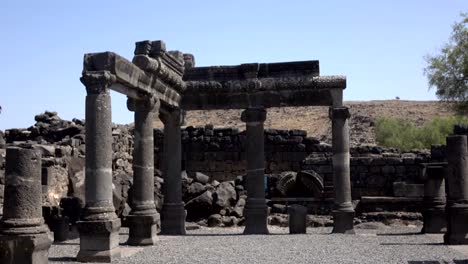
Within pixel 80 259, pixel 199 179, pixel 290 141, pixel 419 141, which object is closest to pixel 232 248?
pixel 80 259

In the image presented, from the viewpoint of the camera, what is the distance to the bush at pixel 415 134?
127ft

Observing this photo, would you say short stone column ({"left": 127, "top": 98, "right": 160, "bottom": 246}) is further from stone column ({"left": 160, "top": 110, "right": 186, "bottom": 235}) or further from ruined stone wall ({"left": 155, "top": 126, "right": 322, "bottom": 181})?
ruined stone wall ({"left": 155, "top": 126, "right": 322, "bottom": 181})

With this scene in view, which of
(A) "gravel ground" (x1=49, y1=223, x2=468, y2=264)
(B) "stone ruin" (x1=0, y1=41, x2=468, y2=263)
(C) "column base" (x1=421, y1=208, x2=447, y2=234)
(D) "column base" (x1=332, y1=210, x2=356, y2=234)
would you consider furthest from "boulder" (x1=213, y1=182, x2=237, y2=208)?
(C) "column base" (x1=421, y1=208, x2=447, y2=234)

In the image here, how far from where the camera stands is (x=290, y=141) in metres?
26.2

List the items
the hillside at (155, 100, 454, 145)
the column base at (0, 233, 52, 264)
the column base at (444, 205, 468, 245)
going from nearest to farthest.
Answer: the column base at (0, 233, 52, 264) < the column base at (444, 205, 468, 245) < the hillside at (155, 100, 454, 145)

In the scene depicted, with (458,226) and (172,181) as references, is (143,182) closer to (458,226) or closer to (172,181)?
(172,181)

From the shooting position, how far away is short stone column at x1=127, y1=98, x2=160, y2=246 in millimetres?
13562

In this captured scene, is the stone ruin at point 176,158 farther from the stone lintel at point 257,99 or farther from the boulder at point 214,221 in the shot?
the boulder at point 214,221

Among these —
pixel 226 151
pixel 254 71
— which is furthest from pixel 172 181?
pixel 226 151

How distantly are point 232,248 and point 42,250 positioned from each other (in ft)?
17.8

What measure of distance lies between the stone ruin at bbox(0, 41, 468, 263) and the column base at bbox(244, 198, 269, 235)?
3 centimetres

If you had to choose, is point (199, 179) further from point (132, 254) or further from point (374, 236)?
point (132, 254)

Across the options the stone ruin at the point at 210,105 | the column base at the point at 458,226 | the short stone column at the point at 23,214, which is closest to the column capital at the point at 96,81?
the stone ruin at the point at 210,105

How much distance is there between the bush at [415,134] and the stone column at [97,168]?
29.4 metres
